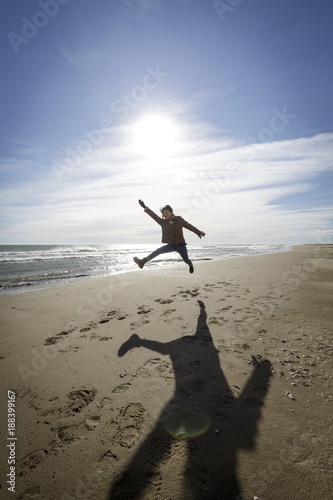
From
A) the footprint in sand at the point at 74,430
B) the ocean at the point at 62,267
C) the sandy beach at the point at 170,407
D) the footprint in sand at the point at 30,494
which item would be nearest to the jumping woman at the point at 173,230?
the sandy beach at the point at 170,407

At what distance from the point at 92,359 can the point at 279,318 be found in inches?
144

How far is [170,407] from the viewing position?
2312mm

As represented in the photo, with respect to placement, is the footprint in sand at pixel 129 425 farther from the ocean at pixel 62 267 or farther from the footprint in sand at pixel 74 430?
the ocean at pixel 62 267

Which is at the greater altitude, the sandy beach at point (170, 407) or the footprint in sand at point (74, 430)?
the sandy beach at point (170, 407)

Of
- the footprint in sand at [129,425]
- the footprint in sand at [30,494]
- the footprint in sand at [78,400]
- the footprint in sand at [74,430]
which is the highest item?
the footprint in sand at [129,425]

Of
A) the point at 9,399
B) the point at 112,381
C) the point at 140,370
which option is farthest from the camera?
the point at 140,370

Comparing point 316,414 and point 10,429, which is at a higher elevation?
point 316,414

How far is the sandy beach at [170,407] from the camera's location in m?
1.63

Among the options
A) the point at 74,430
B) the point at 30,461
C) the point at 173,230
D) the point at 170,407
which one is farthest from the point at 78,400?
the point at 173,230

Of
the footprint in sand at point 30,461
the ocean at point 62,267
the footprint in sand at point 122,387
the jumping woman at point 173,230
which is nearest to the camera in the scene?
the footprint in sand at point 30,461

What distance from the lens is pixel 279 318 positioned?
460 cm

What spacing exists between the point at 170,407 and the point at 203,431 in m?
0.42

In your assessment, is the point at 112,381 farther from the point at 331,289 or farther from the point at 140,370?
the point at 331,289

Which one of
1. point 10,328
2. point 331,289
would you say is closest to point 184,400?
point 10,328
